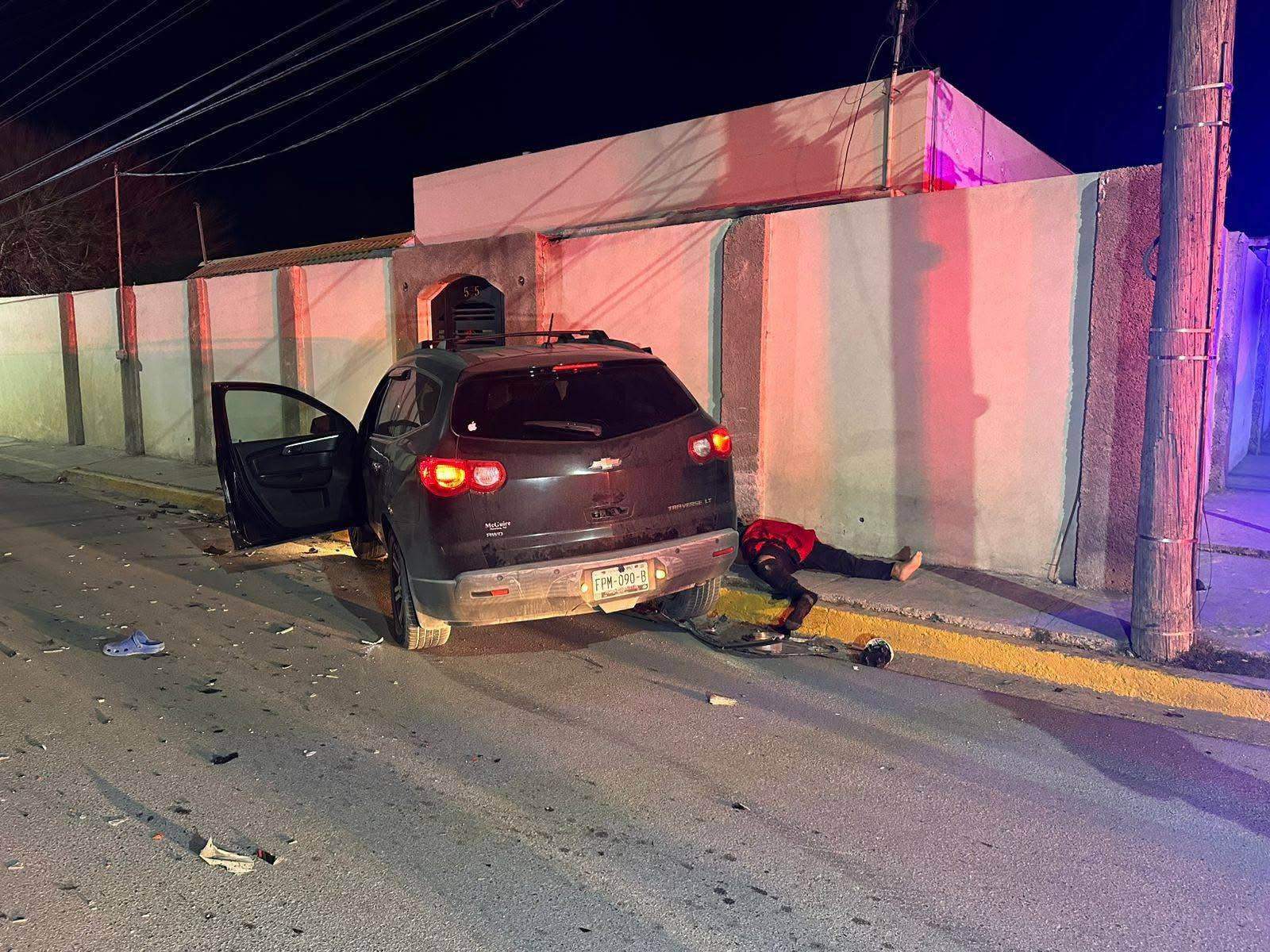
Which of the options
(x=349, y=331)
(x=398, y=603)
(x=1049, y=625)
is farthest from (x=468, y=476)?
Answer: (x=349, y=331)

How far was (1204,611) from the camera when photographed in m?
5.51

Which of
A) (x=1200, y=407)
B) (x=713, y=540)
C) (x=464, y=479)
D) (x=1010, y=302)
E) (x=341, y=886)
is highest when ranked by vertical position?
(x=1010, y=302)

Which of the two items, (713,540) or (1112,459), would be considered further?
(1112,459)

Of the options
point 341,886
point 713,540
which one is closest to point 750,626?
point 713,540

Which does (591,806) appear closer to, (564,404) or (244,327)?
(564,404)

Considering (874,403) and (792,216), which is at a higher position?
(792,216)

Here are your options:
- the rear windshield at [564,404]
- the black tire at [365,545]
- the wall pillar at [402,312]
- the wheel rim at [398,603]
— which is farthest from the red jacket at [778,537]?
the wall pillar at [402,312]

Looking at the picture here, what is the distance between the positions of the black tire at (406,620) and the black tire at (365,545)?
1854mm

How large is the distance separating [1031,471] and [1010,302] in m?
1.20

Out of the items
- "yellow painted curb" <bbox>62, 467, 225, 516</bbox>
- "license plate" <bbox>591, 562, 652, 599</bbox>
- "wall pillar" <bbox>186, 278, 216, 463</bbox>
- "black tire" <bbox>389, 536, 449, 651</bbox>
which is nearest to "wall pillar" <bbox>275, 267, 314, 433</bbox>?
"yellow painted curb" <bbox>62, 467, 225, 516</bbox>

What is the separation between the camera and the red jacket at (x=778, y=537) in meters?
6.47

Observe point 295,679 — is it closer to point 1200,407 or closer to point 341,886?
point 341,886

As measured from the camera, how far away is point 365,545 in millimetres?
7719

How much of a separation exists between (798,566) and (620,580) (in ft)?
6.25
